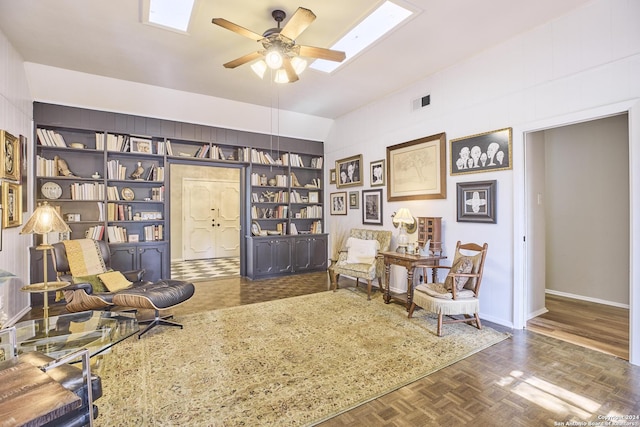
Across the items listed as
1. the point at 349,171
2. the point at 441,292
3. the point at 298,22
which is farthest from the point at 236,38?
the point at 441,292

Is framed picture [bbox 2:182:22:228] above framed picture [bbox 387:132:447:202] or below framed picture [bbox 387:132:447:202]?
below

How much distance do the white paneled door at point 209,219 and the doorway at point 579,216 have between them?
7267 millimetres

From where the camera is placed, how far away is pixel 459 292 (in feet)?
10.5

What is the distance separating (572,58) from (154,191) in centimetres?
579

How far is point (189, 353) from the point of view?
2.73 meters

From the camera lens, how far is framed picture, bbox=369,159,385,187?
5121 millimetres

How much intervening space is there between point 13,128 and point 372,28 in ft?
13.9

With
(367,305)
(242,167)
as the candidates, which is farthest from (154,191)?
(367,305)

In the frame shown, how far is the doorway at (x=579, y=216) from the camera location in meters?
3.62

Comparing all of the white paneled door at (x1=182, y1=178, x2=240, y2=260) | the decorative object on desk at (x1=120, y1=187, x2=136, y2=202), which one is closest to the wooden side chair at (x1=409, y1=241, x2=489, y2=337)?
the decorative object on desk at (x1=120, y1=187, x2=136, y2=202)

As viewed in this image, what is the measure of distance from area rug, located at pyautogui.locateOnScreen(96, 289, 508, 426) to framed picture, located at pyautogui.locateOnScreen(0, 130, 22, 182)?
2.21 metres

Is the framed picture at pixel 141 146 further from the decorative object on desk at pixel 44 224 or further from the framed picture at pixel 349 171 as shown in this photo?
the framed picture at pixel 349 171

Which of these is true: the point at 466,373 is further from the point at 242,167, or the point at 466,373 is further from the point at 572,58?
the point at 242,167

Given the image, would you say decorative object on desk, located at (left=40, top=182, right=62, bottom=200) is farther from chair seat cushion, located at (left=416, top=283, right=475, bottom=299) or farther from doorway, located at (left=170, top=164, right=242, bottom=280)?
chair seat cushion, located at (left=416, top=283, right=475, bottom=299)
